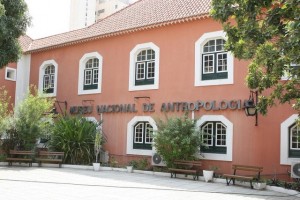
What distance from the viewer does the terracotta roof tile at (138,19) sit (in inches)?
690

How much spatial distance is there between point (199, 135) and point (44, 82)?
40.1 ft

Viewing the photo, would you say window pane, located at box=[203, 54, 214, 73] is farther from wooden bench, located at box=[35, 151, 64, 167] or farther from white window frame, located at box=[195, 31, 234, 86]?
wooden bench, located at box=[35, 151, 64, 167]

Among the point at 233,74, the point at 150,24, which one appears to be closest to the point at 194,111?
the point at 233,74

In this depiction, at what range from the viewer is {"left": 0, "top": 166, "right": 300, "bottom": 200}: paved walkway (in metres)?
11.0

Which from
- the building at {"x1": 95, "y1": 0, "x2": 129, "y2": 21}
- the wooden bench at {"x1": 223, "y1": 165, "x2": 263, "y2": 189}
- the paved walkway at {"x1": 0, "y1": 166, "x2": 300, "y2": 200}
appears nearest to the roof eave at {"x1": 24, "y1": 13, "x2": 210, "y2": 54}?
the wooden bench at {"x1": 223, "y1": 165, "x2": 263, "y2": 189}

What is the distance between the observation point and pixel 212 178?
1477cm

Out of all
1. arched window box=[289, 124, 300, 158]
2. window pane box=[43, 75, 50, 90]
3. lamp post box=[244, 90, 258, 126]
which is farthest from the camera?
window pane box=[43, 75, 50, 90]

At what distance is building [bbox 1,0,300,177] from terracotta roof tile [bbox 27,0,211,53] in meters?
0.05

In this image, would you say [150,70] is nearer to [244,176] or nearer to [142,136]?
[142,136]

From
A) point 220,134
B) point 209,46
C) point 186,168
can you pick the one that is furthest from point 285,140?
point 209,46

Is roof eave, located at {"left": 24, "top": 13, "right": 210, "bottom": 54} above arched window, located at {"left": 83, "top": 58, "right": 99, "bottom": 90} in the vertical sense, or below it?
above

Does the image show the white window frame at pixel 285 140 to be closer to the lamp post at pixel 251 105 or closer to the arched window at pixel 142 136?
the lamp post at pixel 251 105

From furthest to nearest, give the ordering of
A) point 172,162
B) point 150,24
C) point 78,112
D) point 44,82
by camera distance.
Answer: point 44,82 < point 78,112 < point 150,24 < point 172,162

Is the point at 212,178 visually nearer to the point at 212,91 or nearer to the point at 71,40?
the point at 212,91
